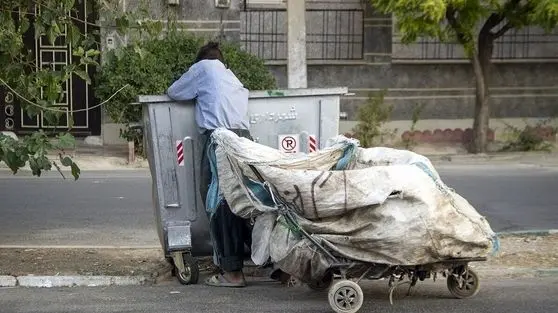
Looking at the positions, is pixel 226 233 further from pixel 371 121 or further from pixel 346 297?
pixel 371 121

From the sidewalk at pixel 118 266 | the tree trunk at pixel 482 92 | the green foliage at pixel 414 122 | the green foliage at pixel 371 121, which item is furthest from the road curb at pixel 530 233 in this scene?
the green foliage at pixel 414 122

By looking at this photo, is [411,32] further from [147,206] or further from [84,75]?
[84,75]

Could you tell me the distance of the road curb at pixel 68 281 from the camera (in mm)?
7398

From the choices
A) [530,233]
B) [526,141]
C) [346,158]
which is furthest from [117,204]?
[526,141]

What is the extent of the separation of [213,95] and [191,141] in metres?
0.45

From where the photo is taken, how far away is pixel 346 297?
20.1ft

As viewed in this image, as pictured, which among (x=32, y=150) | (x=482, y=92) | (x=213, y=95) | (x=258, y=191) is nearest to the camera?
(x=258, y=191)

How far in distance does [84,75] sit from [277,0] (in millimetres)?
11436

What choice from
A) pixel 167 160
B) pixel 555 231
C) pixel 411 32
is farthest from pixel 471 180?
pixel 167 160

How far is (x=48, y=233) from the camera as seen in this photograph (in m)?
9.61

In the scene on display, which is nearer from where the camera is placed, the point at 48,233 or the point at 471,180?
the point at 48,233

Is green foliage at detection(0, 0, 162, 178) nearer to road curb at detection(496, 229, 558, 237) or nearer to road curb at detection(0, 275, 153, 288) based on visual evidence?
road curb at detection(0, 275, 153, 288)

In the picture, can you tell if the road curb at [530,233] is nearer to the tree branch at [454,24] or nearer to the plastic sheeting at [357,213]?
the plastic sheeting at [357,213]

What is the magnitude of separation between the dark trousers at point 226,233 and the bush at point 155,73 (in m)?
7.85
